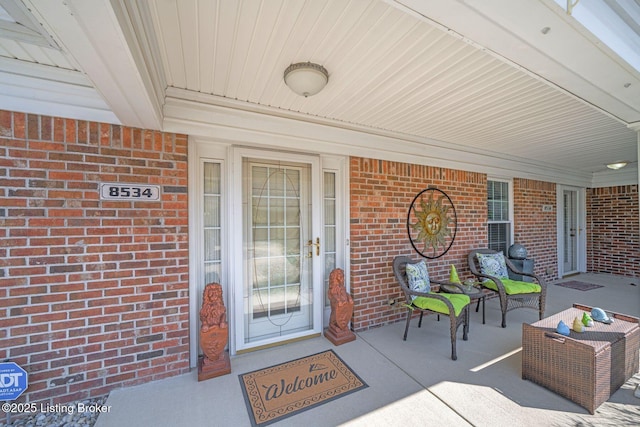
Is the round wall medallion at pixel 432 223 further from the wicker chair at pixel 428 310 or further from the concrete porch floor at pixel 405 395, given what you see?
the concrete porch floor at pixel 405 395

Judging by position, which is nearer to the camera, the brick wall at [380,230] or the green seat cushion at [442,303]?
the green seat cushion at [442,303]

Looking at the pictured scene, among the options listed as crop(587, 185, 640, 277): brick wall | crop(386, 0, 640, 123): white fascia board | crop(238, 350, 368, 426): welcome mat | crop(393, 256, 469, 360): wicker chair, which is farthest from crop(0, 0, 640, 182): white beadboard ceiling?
crop(587, 185, 640, 277): brick wall

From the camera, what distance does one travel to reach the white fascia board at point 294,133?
250cm

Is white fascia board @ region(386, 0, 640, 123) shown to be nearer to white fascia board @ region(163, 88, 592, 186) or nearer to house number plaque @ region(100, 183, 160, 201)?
white fascia board @ region(163, 88, 592, 186)

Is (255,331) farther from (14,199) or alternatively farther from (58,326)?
(14,199)

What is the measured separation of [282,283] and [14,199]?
246 cm

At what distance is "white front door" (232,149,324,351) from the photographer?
296 cm

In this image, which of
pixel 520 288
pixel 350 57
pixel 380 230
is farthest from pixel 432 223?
pixel 350 57

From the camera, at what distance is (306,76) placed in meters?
1.97

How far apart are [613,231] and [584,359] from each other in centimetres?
680

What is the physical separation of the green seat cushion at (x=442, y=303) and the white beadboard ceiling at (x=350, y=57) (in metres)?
2.19

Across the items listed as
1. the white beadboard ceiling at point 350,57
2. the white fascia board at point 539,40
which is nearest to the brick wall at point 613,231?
the white beadboard ceiling at point 350,57

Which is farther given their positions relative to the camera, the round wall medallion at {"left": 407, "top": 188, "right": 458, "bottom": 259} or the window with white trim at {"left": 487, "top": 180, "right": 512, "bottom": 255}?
the window with white trim at {"left": 487, "top": 180, "right": 512, "bottom": 255}

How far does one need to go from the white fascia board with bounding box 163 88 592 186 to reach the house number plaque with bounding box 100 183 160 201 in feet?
1.98
